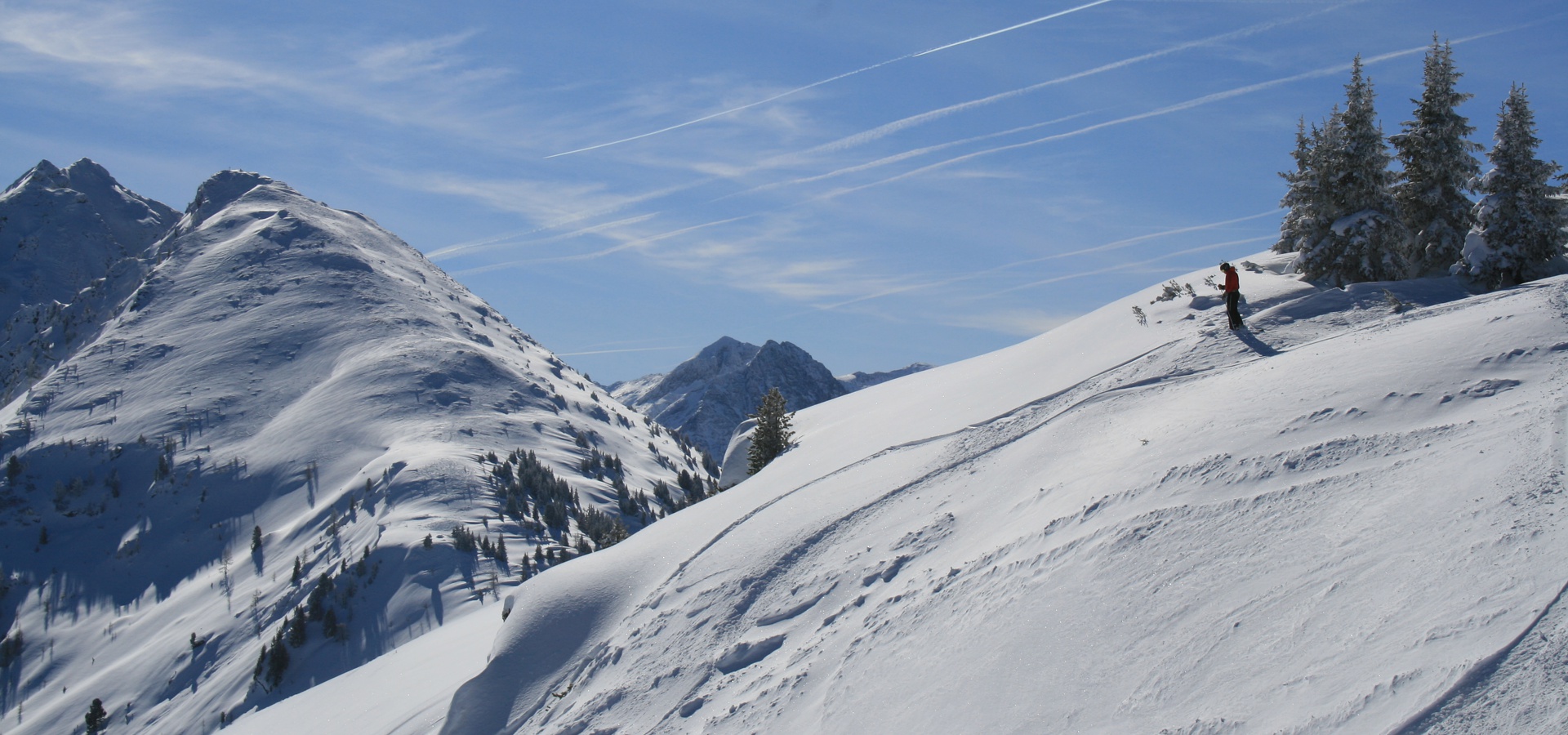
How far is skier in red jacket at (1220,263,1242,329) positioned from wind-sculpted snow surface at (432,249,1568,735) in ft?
2.18

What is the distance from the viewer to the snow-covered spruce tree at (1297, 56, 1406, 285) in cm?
2447

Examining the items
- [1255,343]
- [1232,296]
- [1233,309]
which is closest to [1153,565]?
[1255,343]

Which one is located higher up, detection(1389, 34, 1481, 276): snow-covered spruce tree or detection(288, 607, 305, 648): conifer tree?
detection(1389, 34, 1481, 276): snow-covered spruce tree

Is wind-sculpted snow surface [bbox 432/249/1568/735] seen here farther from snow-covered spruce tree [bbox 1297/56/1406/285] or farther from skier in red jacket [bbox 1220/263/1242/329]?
snow-covered spruce tree [bbox 1297/56/1406/285]

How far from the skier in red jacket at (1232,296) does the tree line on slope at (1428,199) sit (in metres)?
7.64

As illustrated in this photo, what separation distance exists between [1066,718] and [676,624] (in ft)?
25.1

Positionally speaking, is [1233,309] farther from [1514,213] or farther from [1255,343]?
[1514,213]

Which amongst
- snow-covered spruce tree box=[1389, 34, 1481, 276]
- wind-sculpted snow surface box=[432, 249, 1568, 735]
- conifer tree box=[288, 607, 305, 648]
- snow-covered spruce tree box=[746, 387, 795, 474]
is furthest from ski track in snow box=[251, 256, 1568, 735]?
conifer tree box=[288, 607, 305, 648]

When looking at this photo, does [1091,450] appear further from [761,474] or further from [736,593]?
[761,474]

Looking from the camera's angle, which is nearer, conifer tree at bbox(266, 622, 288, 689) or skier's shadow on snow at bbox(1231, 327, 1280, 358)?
skier's shadow on snow at bbox(1231, 327, 1280, 358)

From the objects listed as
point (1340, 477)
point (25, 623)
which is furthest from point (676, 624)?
point (25, 623)

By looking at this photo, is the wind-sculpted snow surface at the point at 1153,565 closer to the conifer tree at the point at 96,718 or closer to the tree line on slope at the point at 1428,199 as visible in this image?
the tree line on slope at the point at 1428,199

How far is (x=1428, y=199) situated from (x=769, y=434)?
2279cm

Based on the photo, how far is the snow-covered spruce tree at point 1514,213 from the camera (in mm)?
22531
